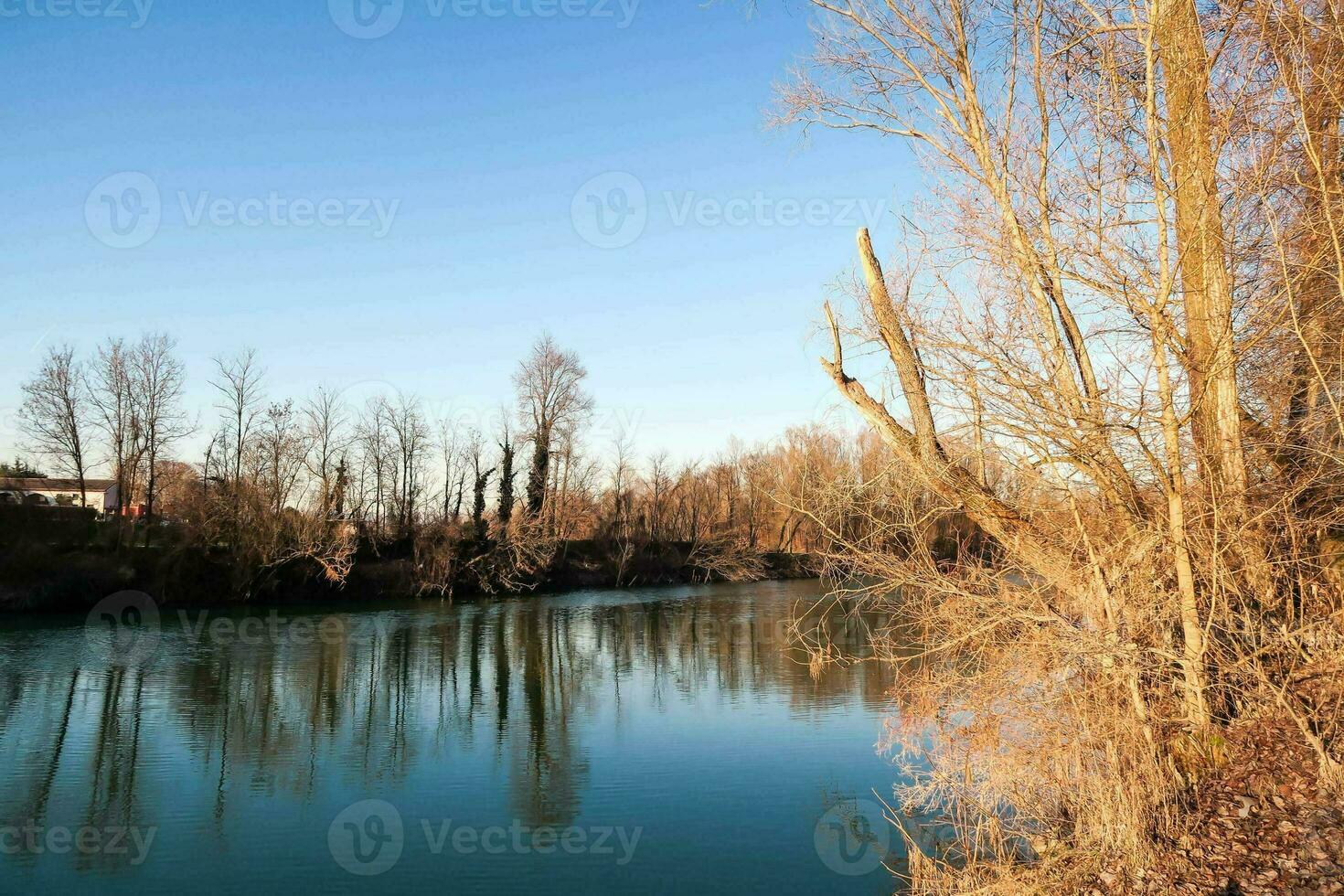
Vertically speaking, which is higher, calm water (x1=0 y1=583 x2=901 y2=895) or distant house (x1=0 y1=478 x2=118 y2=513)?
distant house (x1=0 y1=478 x2=118 y2=513)

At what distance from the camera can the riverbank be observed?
25.9 m

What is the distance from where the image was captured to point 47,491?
3806 centimetres

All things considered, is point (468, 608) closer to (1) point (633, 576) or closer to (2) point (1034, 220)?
(1) point (633, 576)

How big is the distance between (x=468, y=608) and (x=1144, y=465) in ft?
81.6

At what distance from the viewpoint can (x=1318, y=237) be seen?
20.1ft

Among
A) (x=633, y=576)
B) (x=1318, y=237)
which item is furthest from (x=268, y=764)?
(x=633, y=576)
